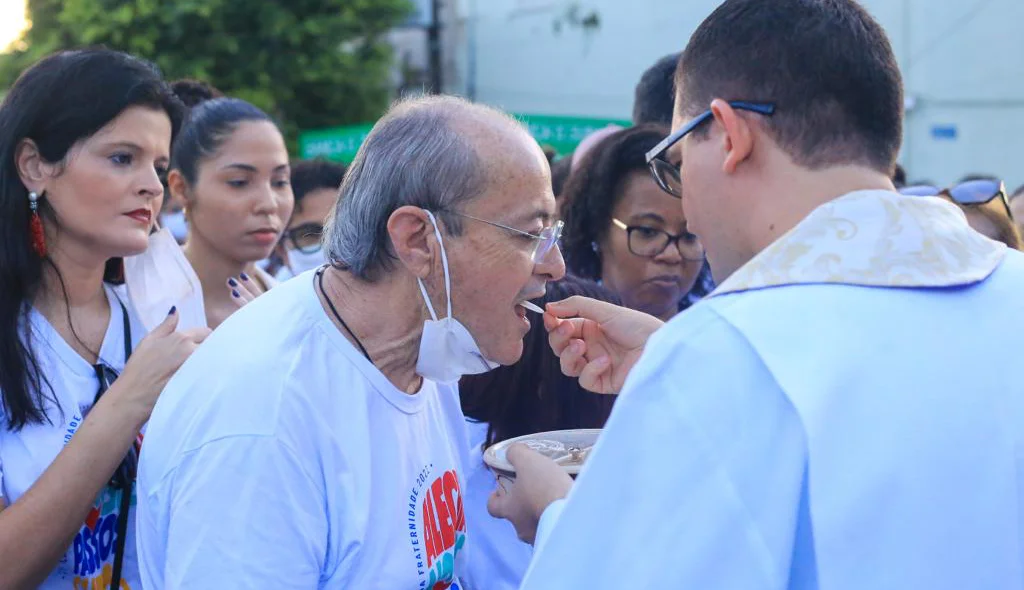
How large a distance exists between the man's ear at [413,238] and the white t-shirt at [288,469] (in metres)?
0.22

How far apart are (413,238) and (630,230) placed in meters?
2.01

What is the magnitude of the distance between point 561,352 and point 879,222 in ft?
4.72

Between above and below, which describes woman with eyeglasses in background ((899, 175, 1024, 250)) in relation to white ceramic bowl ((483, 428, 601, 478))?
above

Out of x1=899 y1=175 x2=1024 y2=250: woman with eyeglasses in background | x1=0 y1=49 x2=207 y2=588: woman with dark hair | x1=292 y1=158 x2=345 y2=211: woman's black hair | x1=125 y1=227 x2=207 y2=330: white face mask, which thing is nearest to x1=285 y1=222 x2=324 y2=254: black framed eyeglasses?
x1=292 y1=158 x2=345 y2=211: woman's black hair

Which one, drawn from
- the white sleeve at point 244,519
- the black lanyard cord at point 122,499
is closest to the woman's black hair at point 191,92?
the black lanyard cord at point 122,499

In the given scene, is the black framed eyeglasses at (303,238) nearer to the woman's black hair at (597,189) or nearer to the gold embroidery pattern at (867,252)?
the woman's black hair at (597,189)

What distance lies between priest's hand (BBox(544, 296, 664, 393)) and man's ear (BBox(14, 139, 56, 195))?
1.45 m

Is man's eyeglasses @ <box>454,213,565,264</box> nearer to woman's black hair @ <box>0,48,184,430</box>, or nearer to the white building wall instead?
woman's black hair @ <box>0,48,184,430</box>

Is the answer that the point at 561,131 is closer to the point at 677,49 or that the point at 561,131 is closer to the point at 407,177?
the point at 677,49

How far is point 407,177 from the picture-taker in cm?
233

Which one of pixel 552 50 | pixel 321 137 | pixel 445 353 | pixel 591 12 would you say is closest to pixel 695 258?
pixel 445 353

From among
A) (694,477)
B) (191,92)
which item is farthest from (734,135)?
(191,92)

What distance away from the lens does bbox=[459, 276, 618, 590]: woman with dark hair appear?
297 centimetres

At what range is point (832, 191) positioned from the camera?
1.55 metres
